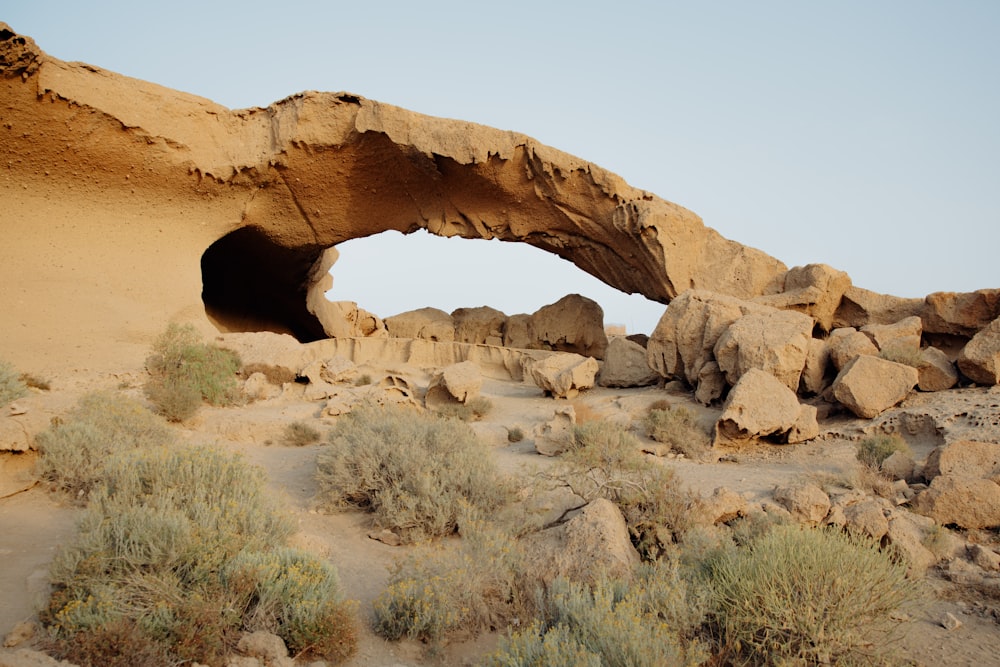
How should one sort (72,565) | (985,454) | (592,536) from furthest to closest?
(985,454) → (592,536) → (72,565)

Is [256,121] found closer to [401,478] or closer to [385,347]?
[385,347]

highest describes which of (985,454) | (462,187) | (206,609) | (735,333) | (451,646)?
(462,187)

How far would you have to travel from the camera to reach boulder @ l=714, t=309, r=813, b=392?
30.3 feet

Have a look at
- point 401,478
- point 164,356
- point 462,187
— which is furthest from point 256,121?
point 401,478

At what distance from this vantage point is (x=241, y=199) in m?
13.1

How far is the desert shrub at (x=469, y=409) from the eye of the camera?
979cm

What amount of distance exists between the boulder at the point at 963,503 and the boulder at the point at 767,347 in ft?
12.8

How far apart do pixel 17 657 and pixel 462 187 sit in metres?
11.9

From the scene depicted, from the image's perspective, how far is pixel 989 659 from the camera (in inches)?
139

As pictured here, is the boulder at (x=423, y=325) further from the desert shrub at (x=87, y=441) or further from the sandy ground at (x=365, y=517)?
the desert shrub at (x=87, y=441)

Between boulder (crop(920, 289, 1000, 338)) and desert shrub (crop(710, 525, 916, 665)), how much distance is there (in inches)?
346

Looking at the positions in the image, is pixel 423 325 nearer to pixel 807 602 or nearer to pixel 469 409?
pixel 469 409

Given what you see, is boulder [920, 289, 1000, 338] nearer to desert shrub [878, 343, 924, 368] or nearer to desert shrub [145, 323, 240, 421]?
desert shrub [878, 343, 924, 368]

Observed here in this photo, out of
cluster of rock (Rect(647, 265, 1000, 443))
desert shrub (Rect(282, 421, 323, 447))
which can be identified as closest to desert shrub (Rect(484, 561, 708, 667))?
desert shrub (Rect(282, 421, 323, 447))
